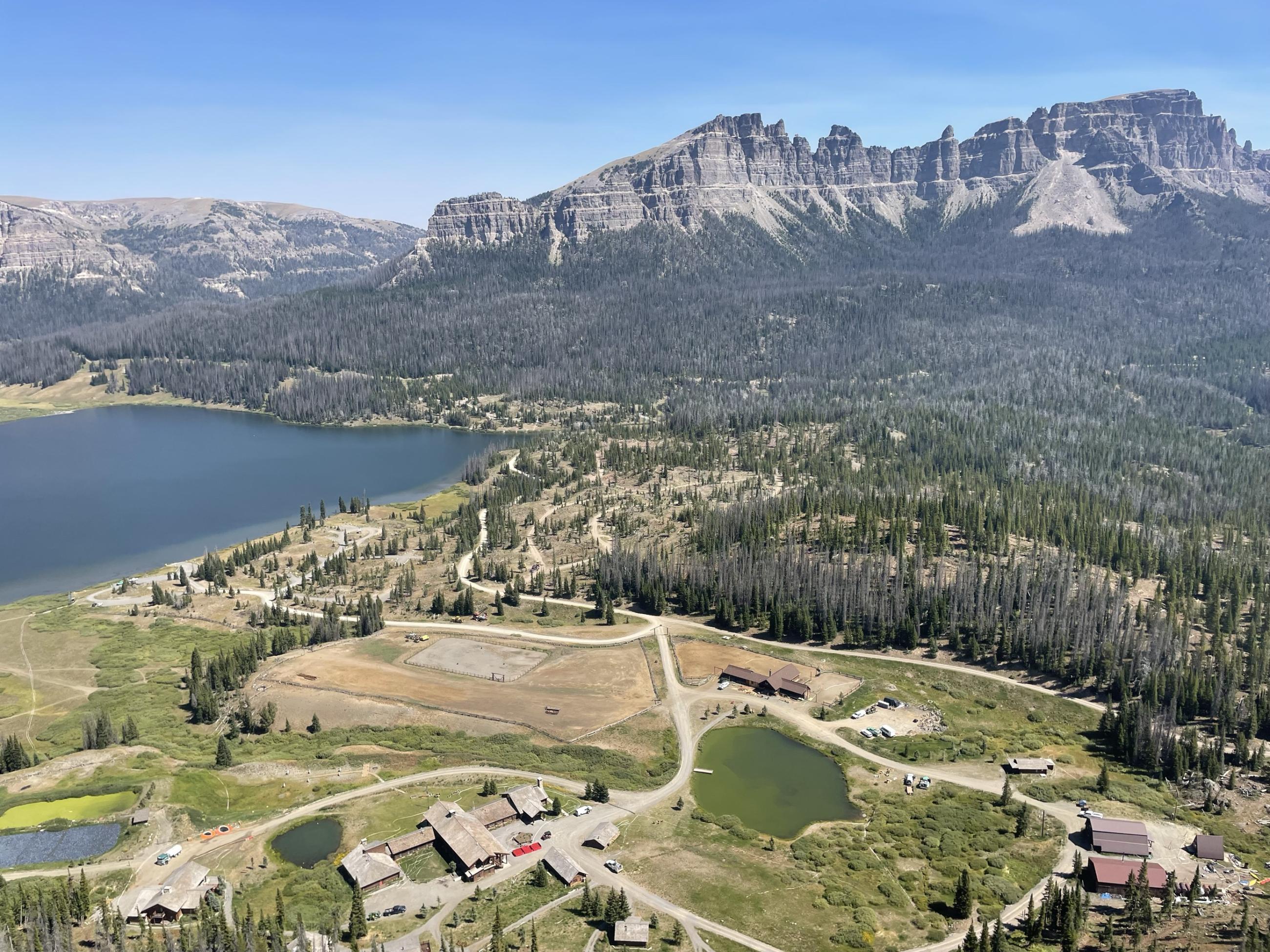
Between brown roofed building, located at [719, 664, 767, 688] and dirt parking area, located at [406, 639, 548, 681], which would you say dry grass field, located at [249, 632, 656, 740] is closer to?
dirt parking area, located at [406, 639, 548, 681]

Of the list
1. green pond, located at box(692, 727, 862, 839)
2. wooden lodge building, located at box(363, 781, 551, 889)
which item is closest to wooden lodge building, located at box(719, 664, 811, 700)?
green pond, located at box(692, 727, 862, 839)

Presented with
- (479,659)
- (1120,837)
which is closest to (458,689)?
(479,659)

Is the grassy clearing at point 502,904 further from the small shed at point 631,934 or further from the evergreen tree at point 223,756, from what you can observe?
the evergreen tree at point 223,756

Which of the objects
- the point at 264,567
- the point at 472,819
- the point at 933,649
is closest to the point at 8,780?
the point at 472,819

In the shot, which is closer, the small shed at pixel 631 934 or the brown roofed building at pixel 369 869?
the small shed at pixel 631 934

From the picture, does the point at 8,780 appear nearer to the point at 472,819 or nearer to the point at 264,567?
the point at 472,819

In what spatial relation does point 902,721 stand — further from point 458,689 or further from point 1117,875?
point 458,689

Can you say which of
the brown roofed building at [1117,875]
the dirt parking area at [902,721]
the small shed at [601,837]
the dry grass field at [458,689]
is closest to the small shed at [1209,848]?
the brown roofed building at [1117,875]
